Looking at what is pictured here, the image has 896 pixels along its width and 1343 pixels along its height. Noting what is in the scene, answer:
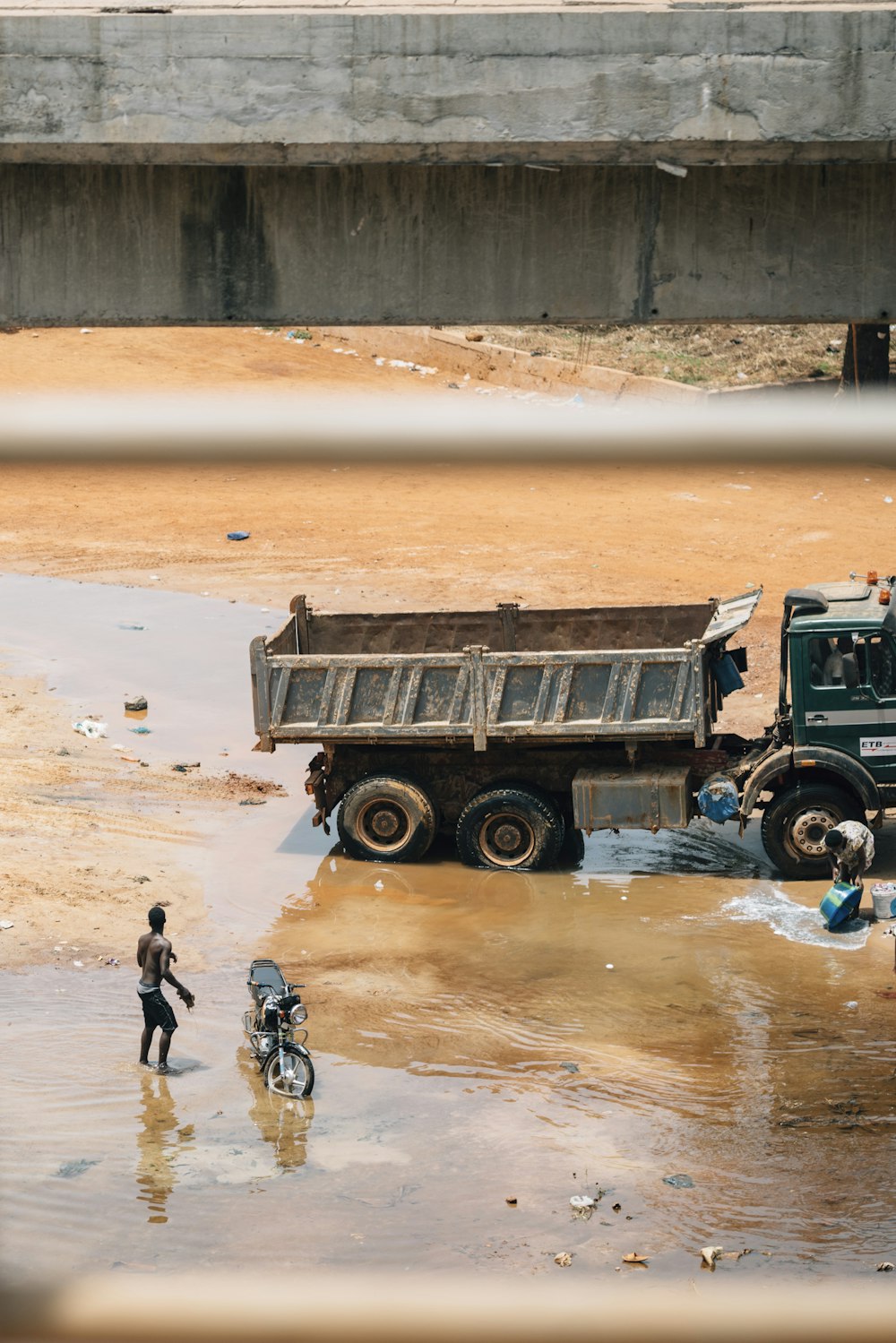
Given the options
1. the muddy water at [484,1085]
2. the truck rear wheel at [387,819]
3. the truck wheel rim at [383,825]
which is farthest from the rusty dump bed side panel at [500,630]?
the muddy water at [484,1085]

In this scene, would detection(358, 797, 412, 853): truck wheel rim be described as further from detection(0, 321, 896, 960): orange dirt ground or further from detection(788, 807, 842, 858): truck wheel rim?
detection(0, 321, 896, 960): orange dirt ground

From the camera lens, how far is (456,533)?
25.2 metres

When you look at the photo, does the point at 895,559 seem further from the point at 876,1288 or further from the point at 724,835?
the point at 876,1288

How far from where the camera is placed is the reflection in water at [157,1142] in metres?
8.71

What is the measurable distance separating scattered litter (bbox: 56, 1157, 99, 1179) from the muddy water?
0.4 inches

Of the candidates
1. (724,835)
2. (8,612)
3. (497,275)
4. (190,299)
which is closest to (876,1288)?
(497,275)

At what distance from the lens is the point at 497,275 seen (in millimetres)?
6922

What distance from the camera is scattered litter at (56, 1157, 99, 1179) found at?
8.88 metres

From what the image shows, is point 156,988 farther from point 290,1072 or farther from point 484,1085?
point 484,1085

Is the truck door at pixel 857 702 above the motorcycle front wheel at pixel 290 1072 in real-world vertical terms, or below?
above

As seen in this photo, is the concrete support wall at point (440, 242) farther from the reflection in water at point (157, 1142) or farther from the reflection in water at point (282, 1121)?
the reflection in water at point (282, 1121)

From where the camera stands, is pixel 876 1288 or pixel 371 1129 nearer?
pixel 876 1288

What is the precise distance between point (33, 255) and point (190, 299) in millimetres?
662

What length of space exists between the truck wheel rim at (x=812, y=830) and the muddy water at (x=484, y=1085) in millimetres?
346
